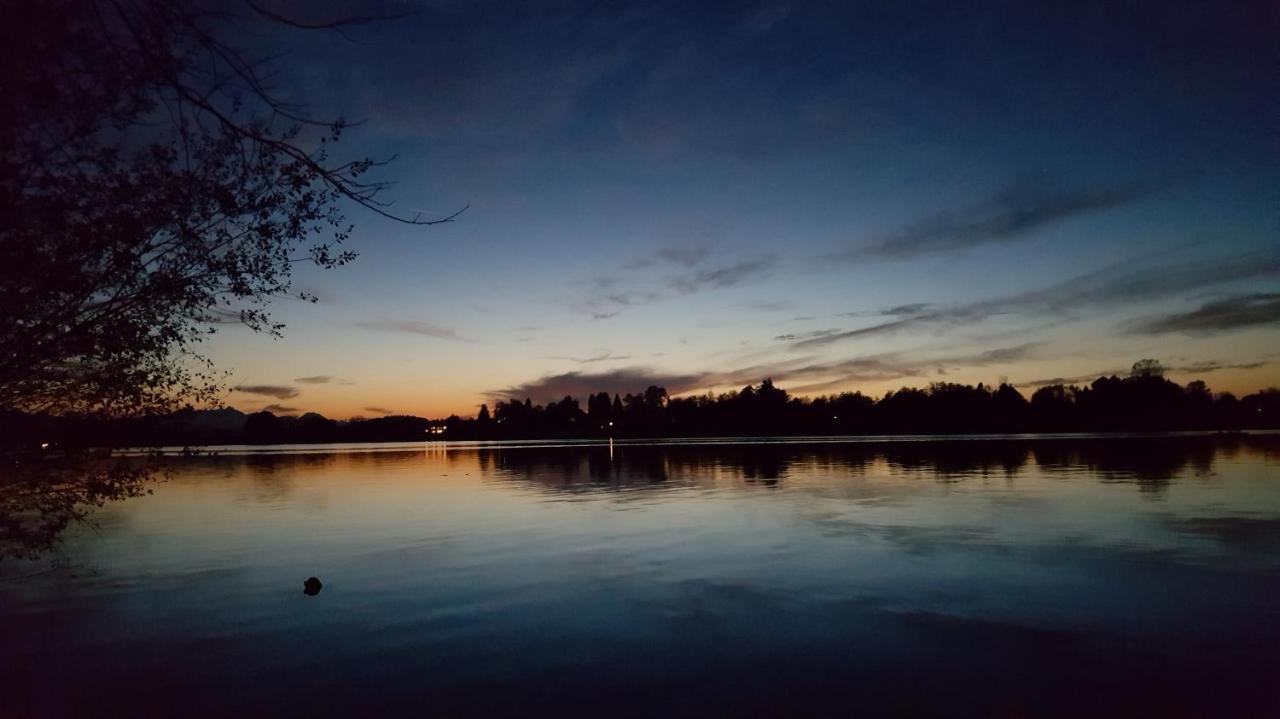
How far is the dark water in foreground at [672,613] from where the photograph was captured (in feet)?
38.0

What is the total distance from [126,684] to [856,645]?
13433 millimetres

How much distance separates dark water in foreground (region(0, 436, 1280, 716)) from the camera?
1159cm

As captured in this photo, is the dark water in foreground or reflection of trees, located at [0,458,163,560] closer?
the dark water in foreground

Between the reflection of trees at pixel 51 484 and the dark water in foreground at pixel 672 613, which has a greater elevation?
the reflection of trees at pixel 51 484

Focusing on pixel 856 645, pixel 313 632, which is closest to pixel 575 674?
pixel 856 645

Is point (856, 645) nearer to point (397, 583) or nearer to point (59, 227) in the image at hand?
point (397, 583)

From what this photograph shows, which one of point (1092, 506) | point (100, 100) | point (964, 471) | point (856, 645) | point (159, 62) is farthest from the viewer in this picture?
point (964, 471)

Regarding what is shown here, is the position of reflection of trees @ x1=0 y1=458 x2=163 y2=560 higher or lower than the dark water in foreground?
higher

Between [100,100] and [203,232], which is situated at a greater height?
[100,100]

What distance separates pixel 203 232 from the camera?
10188 millimetres

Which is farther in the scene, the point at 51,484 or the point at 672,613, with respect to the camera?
the point at 672,613

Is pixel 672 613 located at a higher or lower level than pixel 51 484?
lower

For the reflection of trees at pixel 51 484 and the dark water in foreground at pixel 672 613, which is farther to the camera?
the reflection of trees at pixel 51 484

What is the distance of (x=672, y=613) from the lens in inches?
Result: 637
